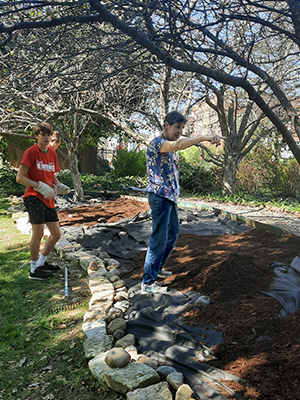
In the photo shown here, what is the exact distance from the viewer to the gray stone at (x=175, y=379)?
67.1 inches

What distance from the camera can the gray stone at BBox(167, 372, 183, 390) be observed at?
1703mm

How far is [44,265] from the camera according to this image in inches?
146

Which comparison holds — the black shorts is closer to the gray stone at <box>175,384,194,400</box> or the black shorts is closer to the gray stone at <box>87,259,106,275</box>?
the gray stone at <box>87,259,106,275</box>

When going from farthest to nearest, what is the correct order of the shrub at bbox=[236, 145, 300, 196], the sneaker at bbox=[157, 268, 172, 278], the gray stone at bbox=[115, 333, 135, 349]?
the shrub at bbox=[236, 145, 300, 196], the sneaker at bbox=[157, 268, 172, 278], the gray stone at bbox=[115, 333, 135, 349]

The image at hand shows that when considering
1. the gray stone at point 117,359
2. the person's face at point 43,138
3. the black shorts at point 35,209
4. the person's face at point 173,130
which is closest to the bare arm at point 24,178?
the black shorts at point 35,209

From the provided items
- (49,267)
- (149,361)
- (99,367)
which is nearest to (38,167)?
(49,267)

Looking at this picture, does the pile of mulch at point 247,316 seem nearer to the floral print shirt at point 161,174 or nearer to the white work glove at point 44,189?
the floral print shirt at point 161,174

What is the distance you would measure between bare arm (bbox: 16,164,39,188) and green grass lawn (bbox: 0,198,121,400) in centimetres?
103

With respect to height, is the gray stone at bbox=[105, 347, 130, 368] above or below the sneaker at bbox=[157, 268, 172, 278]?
below

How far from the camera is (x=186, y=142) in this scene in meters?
2.31

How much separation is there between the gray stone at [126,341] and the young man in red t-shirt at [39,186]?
161cm

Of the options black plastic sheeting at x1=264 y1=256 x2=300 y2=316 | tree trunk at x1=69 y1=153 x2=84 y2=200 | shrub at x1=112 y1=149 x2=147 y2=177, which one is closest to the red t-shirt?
black plastic sheeting at x1=264 y1=256 x2=300 y2=316

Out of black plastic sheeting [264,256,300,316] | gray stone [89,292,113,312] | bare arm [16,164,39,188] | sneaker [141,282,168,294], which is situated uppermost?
bare arm [16,164,39,188]

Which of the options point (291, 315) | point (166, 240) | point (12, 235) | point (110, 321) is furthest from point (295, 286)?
point (12, 235)
